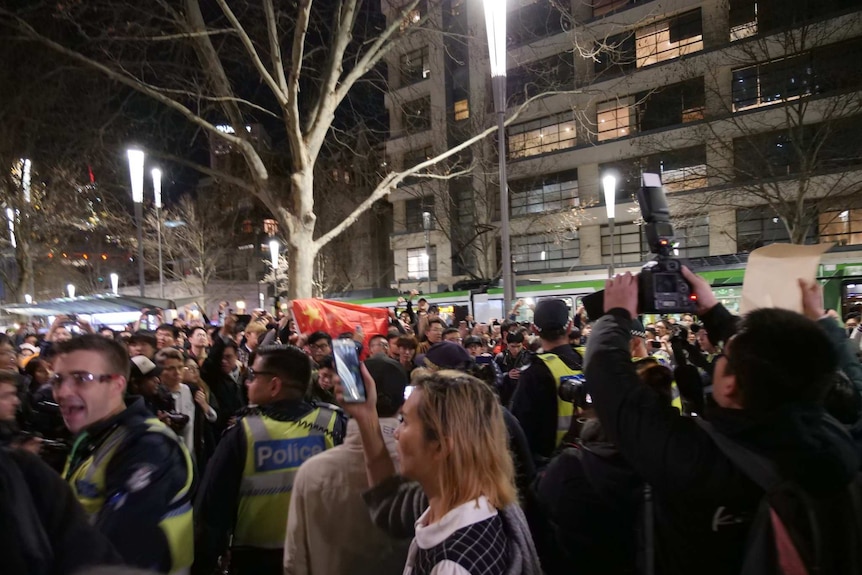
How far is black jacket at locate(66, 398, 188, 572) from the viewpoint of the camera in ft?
7.27

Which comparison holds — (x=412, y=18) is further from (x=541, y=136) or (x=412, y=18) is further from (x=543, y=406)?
(x=541, y=136)

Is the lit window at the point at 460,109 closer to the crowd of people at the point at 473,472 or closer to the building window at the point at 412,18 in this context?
the building window at the point at 412,18

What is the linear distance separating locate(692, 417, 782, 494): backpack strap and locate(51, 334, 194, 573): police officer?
204 cm

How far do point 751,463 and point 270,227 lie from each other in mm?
54243

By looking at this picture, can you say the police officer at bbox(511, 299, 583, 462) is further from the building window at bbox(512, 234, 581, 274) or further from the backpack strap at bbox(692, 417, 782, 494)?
the building window at bbox(512, 234, 581, 274)

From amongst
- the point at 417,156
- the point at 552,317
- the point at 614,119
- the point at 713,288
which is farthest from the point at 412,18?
the point at 417,156

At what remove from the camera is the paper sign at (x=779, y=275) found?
2.71 metres

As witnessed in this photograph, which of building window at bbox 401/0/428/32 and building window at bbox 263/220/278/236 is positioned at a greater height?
building window at bbox 401/0/428/32

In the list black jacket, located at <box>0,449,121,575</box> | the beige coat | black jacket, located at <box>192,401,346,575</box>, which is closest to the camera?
black jacket, located at <box>0,449,121,575</box>

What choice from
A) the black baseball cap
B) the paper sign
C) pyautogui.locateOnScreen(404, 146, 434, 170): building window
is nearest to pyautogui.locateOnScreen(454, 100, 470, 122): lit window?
pyautogui.locateOnScreen(404, 146, 434, 170): building window

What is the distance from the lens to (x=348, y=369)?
7.38ft

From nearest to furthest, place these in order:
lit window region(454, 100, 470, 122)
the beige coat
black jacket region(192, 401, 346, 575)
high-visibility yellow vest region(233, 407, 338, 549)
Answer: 1. the beige coat
2. black jacket region(192, 401, 346, 575)
3. high-visibility yellow vest region(233, 407, 338, 549)
4. lit window region(454, 100, 470, 122)

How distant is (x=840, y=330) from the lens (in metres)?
2.67

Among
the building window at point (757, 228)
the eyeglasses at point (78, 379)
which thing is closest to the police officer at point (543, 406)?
the eyeglasses at point (78, 379)
